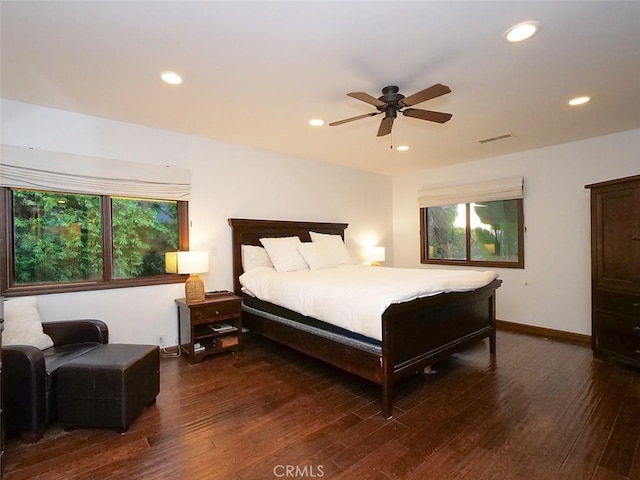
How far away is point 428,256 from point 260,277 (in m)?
3.36

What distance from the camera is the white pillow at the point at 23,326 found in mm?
2316

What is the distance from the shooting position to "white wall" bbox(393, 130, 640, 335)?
3.86 meters

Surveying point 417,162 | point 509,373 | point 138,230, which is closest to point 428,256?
point 417,162

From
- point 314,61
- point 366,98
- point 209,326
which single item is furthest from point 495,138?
point 209,326

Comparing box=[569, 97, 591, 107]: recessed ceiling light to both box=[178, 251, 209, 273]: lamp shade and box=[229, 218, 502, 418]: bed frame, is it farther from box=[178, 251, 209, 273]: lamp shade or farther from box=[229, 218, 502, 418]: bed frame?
box=[178, 251, 209, 273]: lamp shade

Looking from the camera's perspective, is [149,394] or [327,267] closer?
[149,394]

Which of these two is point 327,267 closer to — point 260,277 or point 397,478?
point 260,277

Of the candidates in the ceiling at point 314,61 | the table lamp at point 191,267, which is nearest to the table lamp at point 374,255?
the ceiling at point 314,61

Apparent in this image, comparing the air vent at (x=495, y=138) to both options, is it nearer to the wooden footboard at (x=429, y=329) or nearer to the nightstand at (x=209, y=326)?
the wooden footboard at (x=429, y=329)

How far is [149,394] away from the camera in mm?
2385

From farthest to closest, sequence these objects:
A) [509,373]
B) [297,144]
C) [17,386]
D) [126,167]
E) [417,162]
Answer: [417,162]
[297,144]
[126,167]
[509,373]
[17,386]

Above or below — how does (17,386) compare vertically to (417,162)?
below

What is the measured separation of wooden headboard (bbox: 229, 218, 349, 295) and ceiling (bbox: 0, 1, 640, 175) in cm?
119

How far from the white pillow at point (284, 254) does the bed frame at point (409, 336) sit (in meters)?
0.70
